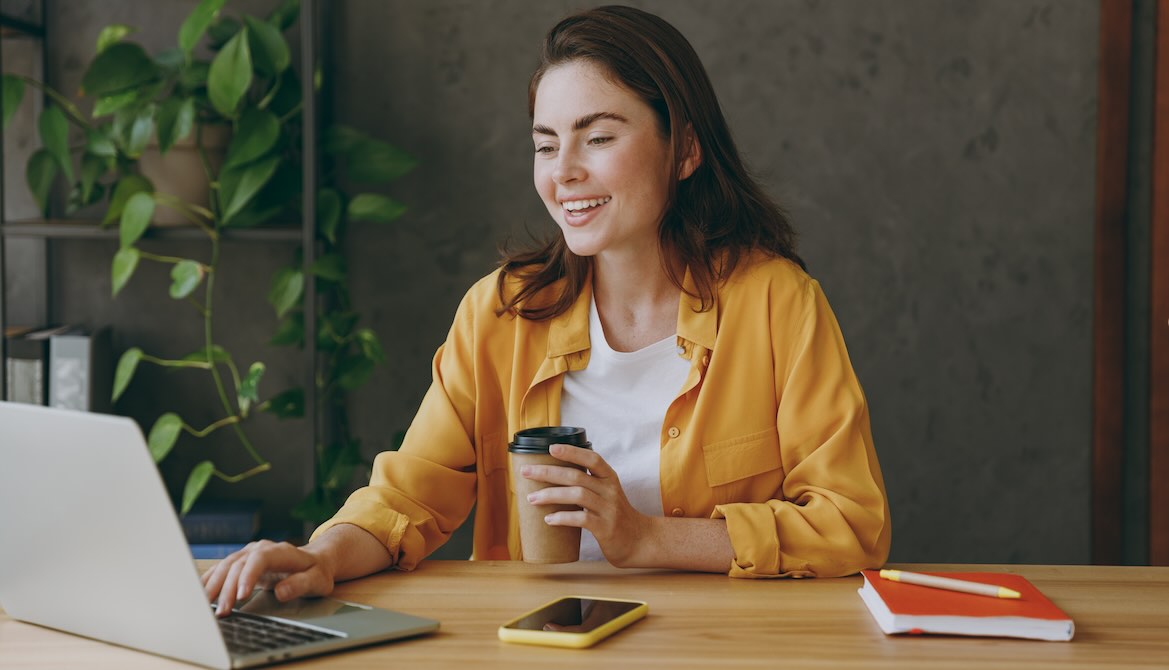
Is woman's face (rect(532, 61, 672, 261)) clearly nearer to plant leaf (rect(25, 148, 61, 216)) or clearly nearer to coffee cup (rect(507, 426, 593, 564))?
coffee cup (rect(507, 426, 593, 564))

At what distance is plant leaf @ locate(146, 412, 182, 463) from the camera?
2.57 m

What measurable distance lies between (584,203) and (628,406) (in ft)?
0.96

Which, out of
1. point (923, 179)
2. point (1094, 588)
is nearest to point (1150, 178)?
point (923, 179)

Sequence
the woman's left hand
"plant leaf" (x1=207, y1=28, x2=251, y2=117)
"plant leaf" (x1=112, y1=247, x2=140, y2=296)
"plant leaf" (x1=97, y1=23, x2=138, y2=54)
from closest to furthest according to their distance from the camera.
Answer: the woman's left hand → "plant leaf" (x1=207, y1=28, x2=251, y2=117) → "plant leaf" (x1=112, y1=247, x2=140, y2=296) → "plant leaf" (x1=97, y1=23, x2=138, y2=54)

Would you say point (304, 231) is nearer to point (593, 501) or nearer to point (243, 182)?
point (243, 182)

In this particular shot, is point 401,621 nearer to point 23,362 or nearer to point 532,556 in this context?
point 532,556

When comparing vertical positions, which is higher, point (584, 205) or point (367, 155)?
point (367, 155)

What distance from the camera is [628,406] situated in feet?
5.37

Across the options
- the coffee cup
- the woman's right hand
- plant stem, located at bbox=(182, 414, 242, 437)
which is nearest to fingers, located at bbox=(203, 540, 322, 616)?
the woman's right hand

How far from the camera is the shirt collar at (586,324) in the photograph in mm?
1608

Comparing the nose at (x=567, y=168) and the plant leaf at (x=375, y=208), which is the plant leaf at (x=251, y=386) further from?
the nose at (x=567, y=168)

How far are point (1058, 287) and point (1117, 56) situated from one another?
0.56 m

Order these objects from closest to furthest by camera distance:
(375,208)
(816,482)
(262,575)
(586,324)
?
(262,575), (816,482), (586,324), (375,208)

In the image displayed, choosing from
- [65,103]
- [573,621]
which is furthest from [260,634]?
[65,103]
